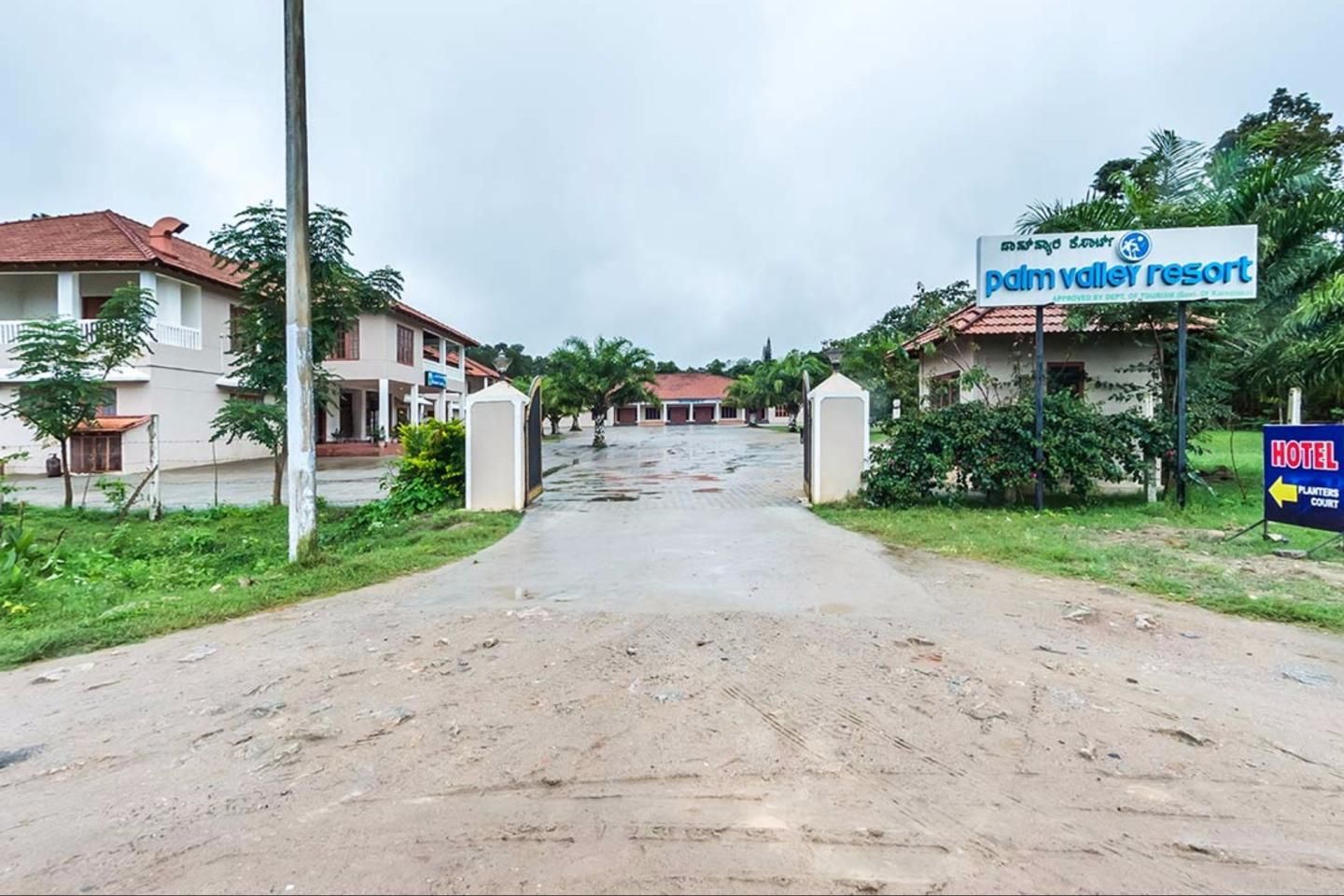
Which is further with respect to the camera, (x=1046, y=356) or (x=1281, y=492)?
(x=1046, y=356)

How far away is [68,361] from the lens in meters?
11.6

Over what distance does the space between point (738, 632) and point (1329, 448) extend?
722 cm

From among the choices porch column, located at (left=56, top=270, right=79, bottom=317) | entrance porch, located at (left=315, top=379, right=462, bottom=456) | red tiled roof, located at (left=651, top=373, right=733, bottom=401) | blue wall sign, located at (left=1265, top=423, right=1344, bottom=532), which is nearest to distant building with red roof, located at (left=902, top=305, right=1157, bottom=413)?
blue wall sign, located at (left=1265, top=423, right=1344, bottom=532)

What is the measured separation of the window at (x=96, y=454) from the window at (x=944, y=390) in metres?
23.4

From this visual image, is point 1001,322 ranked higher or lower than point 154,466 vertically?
higher

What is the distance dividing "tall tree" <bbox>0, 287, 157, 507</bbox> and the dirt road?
902 centimetres

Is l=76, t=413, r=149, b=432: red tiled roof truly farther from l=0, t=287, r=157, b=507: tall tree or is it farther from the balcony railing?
l=0, t=287, r=157, b=507: tall tree

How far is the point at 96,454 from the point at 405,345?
12.0 m

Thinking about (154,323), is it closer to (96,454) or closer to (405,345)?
(96,454)

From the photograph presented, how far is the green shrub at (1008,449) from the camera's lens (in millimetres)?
10891

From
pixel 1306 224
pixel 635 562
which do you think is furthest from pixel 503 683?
pixel 1306 224

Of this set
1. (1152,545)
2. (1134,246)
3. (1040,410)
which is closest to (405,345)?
(1040,410)

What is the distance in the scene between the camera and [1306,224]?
11.3m

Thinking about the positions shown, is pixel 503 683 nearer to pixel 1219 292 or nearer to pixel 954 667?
pixel 954 667
